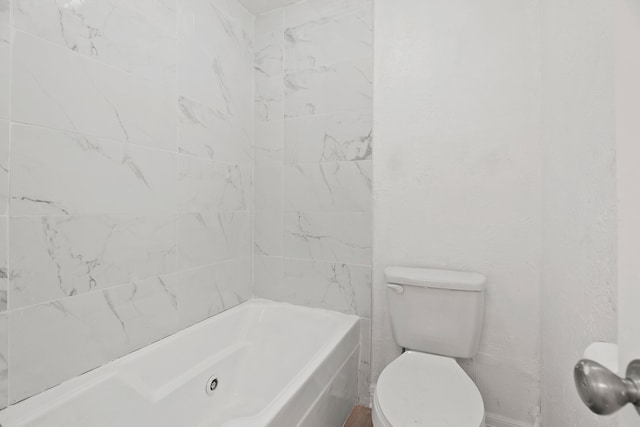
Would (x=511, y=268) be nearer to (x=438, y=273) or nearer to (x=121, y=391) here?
(x=438, y=273)

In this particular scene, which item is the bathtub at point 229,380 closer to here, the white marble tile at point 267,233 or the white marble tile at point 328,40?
the white marble tile at point 267,233

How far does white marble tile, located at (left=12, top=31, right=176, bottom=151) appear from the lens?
0.95m

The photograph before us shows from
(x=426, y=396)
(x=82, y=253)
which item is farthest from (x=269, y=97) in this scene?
(x=426, y=396)

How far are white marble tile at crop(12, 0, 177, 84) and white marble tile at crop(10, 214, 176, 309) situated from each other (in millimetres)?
606

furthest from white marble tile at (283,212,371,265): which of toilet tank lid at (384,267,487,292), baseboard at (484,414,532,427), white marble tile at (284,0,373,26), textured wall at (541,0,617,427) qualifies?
white marble tile at (284,0,373,26)

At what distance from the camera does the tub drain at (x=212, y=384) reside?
4.64 ft

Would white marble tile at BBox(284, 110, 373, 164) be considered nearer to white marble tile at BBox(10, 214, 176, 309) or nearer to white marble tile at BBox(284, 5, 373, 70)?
white marble tile at BBox(284, 5, 373, 70)

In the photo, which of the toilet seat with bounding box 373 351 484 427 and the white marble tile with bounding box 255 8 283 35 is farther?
the white marble tile with bounding box 255 8 283 35

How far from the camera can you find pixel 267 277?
6.38 feet

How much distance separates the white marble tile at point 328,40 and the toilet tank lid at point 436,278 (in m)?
1.16

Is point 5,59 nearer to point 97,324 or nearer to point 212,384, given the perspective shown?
point 97,324

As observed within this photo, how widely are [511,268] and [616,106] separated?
125cm

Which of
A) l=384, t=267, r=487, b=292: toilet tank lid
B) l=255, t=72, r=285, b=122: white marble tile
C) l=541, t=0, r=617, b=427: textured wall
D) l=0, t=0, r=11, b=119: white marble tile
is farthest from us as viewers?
l=255, t=72, r=285, b=122: white marble tile

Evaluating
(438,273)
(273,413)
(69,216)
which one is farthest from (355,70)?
(273,413)
